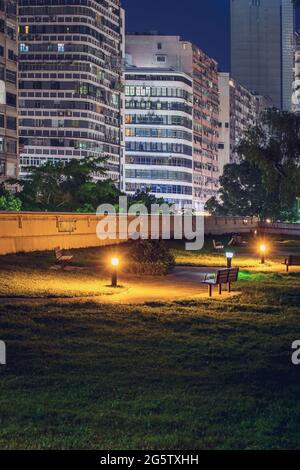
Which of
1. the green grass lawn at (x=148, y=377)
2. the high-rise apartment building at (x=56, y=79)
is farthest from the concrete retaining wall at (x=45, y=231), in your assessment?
the high-rise apartment building at (x=56, y=79)

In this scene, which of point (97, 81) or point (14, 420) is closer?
point (14, 420)

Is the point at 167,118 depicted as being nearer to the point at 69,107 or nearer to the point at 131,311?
the point at 69,107

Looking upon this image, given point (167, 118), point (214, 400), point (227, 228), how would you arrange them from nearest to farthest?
point (214, 400) → point (227, 228) → point (167, 118)

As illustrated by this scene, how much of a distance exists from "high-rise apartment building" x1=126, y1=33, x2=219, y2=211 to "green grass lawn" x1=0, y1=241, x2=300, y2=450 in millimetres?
147768

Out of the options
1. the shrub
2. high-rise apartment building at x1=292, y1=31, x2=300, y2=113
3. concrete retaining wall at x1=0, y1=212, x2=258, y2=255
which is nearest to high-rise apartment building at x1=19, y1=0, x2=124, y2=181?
high-rise apartment building at x1=292, y1=31, x2=300, y2=113

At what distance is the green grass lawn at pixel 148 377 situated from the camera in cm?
916

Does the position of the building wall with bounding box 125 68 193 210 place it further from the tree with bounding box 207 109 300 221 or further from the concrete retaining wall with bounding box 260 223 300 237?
the tree with bounding box 207 109 300 221

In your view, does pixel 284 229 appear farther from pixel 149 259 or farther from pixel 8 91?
pixel 149 259

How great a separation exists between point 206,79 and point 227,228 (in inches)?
4189

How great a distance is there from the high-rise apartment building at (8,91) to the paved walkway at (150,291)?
171 feet

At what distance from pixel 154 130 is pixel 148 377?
14714cm

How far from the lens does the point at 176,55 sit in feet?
553

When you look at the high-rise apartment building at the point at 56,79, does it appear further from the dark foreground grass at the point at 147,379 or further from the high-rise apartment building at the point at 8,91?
the dark foreground grass at the point at 147,379
